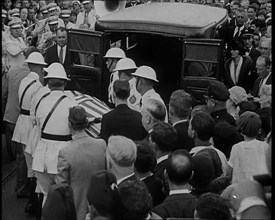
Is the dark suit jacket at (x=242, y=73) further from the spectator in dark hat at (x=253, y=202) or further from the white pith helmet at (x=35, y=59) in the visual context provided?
the spectator in dark hat at (x=253, y=202)

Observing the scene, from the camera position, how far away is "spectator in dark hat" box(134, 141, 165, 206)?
181 inches

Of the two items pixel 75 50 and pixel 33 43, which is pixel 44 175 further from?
pixel 33 43

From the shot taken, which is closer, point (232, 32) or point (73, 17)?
point (232, 32)

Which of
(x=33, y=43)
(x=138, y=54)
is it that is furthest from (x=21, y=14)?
(x=138, y=54)

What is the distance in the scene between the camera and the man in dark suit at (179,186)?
4.02m

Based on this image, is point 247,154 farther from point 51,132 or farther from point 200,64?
point 200,64

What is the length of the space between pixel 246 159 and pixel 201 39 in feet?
11.7

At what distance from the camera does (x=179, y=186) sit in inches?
163

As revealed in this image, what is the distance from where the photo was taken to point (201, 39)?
8.50 m

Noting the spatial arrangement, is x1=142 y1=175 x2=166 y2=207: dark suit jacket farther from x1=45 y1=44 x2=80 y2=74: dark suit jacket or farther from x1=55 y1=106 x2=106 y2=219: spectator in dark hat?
x1=45 y1=44 x2=80 y2=74: dark suit jacket

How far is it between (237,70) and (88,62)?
2.43m

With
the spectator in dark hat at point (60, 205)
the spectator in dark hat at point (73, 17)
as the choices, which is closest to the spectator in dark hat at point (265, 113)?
the spectator in dark hat at point (60, 205)

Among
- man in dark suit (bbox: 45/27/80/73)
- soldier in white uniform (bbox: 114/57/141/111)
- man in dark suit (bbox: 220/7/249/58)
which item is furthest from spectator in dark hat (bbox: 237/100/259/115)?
man in dark suit (bbox: 45/27/80/73)

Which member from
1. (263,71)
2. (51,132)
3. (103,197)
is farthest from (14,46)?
(103,197)
